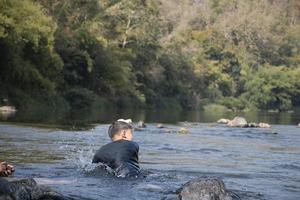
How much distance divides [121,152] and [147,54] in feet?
208

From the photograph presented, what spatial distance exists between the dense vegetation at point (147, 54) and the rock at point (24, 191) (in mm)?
32962

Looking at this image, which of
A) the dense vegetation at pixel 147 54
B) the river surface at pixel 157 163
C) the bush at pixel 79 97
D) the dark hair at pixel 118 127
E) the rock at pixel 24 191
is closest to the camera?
the rock at pixel 24 191

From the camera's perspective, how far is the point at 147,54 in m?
74.3

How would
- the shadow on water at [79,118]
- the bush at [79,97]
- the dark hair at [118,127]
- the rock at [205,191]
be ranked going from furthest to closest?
the bush at [79,97] < the shadow on water at [79,118] < the dark hair at [118,127] < the rock at [205,191]

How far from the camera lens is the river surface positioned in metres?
10.6

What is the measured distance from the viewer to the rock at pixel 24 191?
830cm

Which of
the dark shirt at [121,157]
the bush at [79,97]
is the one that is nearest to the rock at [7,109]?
the bush at [79,97]

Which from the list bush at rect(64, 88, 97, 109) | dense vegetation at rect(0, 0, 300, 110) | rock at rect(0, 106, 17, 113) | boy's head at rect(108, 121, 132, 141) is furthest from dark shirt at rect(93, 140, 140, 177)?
bush at rect(64, 88, 97, 109)

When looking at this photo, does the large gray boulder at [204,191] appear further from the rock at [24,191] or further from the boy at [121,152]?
the boy at [121,152]

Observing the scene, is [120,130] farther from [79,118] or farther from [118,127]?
[79,118]

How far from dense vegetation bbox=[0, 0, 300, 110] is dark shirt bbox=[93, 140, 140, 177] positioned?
101 feet

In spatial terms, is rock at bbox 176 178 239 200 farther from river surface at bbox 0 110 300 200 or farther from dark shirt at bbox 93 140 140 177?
dark shirt at bbox 93 140 140 177

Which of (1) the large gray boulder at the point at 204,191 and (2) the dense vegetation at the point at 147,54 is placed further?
(2) the dense vegetation at the point at 147,54

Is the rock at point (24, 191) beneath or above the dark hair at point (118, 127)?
beneath
